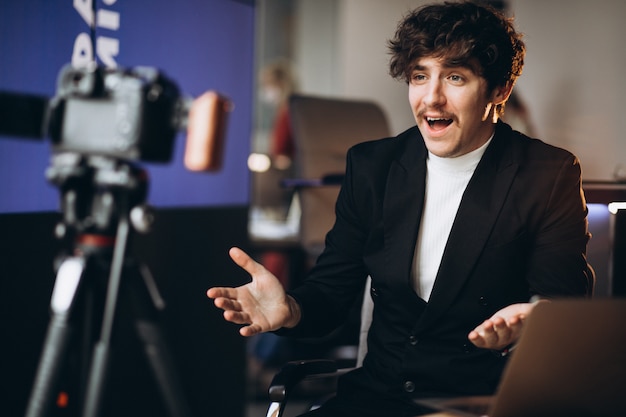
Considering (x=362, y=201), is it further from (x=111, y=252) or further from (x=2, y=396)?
(x=2, y=396)

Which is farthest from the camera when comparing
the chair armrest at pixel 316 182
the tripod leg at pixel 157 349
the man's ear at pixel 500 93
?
the chair armrest at pixel 316 182

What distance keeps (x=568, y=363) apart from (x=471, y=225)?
21.0 inches

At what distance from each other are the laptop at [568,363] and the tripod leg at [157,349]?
44.5 inches

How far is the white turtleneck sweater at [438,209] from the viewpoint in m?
1.65

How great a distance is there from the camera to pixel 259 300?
1.55 m

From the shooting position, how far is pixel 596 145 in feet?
13.5

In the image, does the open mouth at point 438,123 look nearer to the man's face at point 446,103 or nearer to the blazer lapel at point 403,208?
the man's face at point 446,103

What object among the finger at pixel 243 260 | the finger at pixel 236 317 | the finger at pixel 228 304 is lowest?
the finger at pixel 236 317

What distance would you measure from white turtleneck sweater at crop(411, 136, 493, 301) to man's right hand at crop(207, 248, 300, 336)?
0.29 meters

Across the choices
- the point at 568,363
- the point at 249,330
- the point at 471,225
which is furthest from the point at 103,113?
the point at 568,363

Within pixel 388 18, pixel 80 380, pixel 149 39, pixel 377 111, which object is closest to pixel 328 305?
pixel 80 380

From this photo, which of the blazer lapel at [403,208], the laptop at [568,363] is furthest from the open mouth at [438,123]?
the laptop at [568,363]

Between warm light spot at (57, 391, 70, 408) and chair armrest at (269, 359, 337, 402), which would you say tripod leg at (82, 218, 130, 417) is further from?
chair armrest at (269, 359, 337, 402)

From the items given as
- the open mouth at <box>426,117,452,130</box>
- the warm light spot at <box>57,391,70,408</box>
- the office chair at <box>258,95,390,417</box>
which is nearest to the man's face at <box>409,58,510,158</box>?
the open mouth at <box>426,117,452,130</box>
